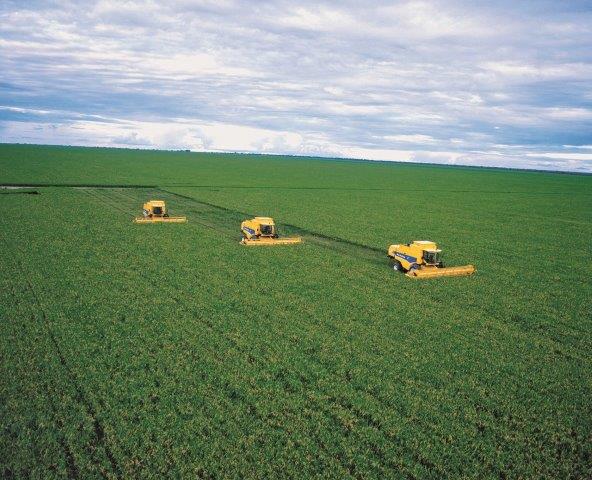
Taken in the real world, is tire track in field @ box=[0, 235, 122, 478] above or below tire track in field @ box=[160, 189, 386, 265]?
below

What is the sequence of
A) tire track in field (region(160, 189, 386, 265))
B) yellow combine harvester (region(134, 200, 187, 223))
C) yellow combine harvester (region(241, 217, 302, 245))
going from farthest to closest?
1. yellow combine harvester (region(134, 200, 187, 223))
2. yellow combine harvester (region(241, 217, 302, 245))
3. tire track in field (region(160, 189, 386, 265))

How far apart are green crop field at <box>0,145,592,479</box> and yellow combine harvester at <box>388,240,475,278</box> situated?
87 centimetres

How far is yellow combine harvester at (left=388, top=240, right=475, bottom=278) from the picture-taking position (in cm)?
2381

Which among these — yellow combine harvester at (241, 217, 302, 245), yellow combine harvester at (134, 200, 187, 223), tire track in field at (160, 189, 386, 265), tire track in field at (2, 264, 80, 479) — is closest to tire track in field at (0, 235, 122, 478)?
tire track in field at (2, 264, 80, 479)

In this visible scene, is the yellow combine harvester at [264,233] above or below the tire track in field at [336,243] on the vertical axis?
Answer: above

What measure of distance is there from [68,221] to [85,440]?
94.4ft

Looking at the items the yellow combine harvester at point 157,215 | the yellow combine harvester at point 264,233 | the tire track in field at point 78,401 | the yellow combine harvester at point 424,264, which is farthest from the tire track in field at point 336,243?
the tire track in field at point 78,401

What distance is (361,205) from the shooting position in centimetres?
5659

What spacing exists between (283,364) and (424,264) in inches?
511

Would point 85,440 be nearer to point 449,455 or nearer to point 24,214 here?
point 449,455

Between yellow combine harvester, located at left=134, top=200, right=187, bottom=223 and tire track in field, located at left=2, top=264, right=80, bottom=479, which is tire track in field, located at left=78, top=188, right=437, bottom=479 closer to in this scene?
tire track in field, located at left=2, top=264, right=80, bottom=479

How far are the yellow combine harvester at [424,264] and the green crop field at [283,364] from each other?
87cm

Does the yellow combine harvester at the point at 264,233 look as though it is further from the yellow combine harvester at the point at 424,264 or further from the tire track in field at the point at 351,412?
the tire track in field at the point at 351,412

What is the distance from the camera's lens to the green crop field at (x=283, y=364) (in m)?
9.74
